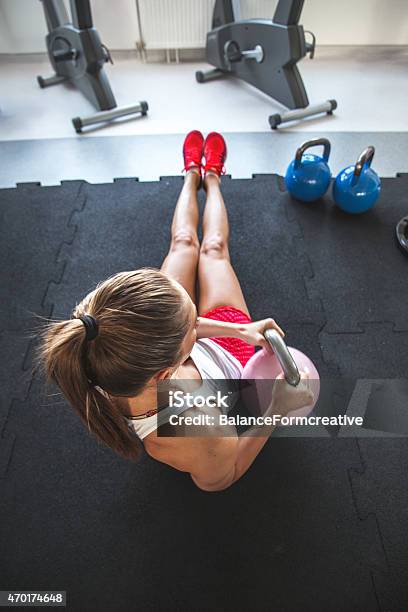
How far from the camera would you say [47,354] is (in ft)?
2.21

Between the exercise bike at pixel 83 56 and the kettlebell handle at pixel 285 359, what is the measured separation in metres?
2.18

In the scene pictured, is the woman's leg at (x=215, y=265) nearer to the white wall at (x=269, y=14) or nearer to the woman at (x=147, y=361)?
the woman at (x=147, y=361)

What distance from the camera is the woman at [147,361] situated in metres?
0.65

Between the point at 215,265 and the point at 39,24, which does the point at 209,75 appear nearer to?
the point at 39,24

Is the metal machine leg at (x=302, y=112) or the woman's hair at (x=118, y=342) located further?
the metal machine leg at (x=302, y=112)

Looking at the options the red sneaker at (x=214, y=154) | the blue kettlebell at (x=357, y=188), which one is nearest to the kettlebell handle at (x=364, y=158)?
the blue kettlebell at (x=357, y=188)

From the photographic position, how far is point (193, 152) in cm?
191

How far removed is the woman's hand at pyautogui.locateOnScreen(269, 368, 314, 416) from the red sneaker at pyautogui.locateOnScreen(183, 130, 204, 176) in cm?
121

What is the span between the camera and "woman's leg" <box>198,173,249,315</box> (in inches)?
50.6

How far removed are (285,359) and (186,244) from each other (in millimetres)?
735

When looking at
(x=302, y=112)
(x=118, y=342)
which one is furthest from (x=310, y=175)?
(x=118, y=342)

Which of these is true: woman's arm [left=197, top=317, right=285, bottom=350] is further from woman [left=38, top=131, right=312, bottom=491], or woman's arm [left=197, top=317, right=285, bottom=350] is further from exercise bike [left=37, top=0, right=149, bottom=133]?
exercise bike [left=37, top=0, right=149, bottom=133]

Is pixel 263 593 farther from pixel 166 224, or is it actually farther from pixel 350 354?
pixel 166 224

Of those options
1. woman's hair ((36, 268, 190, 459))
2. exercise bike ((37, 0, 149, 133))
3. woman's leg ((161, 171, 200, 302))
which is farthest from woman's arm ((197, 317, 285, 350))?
exercise bike ((37, 0, 149, 133))
